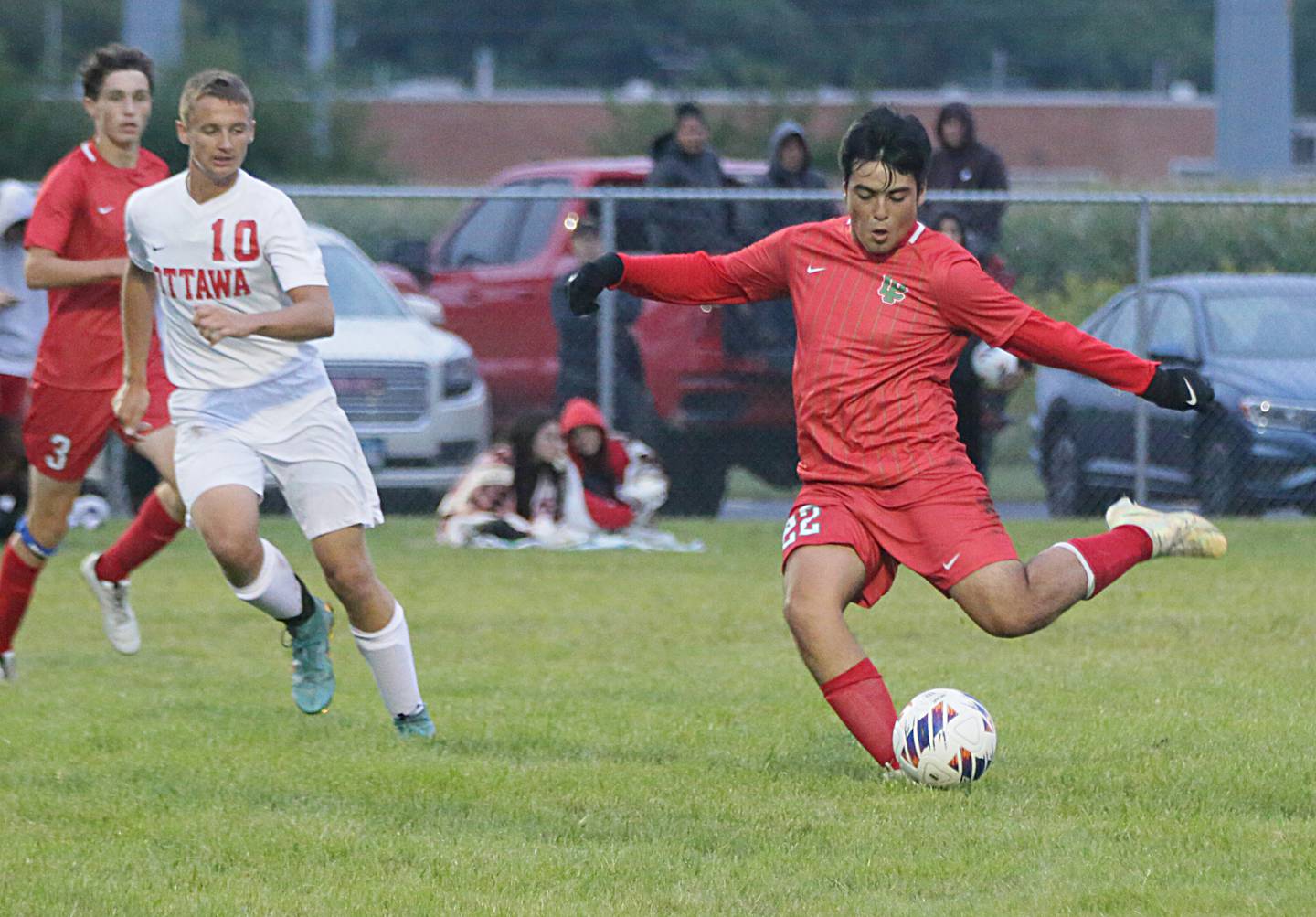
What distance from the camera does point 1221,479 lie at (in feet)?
41.8

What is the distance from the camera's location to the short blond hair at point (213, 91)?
21.0 ft

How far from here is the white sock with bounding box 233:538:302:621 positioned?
6.59 meters

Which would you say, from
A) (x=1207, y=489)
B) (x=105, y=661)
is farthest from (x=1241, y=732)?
(x=1207, y=489)

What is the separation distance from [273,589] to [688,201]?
6.71 meters

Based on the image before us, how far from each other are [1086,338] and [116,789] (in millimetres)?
2951

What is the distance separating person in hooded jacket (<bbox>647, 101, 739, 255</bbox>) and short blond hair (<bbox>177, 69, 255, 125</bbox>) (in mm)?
6359

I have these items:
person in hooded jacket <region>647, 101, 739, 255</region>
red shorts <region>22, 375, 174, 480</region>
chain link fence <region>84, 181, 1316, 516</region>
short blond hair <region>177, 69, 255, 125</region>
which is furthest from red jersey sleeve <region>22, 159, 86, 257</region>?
person in hooded jacket <region>647, 101, 739, 255</region>

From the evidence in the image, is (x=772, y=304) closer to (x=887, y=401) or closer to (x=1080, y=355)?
(x=887, y=401)

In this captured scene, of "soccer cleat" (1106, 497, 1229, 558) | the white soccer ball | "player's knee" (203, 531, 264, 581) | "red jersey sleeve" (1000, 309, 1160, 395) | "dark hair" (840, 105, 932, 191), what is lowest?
"player's knee" (203, 531, 264, 581)

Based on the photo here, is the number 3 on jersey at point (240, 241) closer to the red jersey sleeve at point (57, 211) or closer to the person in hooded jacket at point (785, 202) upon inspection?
the red jersey sleeve at point (57, 211)

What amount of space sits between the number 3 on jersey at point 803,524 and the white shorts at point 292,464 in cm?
122

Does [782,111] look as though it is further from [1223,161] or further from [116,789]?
[116,789]

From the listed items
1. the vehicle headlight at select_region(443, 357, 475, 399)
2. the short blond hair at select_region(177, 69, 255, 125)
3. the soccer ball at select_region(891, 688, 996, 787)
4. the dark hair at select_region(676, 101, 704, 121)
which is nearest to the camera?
the soccer ball at select_region(891, 688, 996, 787)

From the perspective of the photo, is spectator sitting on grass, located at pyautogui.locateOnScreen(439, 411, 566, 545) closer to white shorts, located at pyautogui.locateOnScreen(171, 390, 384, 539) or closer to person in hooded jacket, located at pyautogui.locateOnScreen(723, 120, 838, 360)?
person in hooded jacket, located at pyautogui.locateOnScreen(723, 120, 838, 360)
